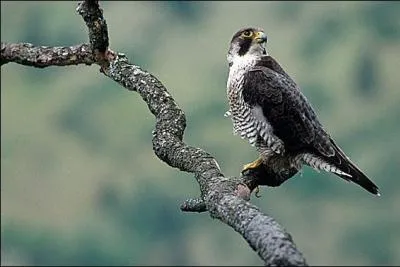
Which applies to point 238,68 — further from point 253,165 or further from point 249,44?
point 253,165

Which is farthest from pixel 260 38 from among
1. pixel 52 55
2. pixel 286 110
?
pixel 52 55

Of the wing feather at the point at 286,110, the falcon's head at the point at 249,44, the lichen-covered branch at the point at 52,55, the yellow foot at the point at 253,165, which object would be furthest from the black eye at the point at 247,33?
the lichen-covered branch at the point at 52,55

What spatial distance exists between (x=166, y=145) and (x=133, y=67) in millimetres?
330

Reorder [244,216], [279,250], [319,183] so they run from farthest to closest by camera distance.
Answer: [319,183] → [244,216] → [279,250]

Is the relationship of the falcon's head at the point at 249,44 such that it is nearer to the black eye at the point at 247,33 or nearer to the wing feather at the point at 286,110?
the black eye at the point at 247,33

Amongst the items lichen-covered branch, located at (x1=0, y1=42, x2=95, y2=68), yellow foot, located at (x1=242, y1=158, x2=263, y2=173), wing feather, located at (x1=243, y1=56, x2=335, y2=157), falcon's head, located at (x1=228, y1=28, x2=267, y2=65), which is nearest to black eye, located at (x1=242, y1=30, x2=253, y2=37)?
falcon's head, located at (x1=228, y1=28, x2=267, y2=65)

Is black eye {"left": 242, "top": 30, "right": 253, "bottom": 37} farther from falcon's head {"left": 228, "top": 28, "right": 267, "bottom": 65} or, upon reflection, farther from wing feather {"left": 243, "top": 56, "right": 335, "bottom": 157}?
wing feather {"left": 243, "top": 56, "right": 335, "bottom": 157}

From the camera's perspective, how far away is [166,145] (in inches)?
63.3

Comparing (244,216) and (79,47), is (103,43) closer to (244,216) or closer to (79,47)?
(79,47)

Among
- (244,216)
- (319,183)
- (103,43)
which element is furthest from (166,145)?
(319,183)

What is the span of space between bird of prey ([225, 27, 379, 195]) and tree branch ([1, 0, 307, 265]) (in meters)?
0.10

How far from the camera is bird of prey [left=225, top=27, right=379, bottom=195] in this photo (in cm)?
197

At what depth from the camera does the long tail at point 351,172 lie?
5.98ft

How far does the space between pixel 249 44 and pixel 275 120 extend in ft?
0.98
